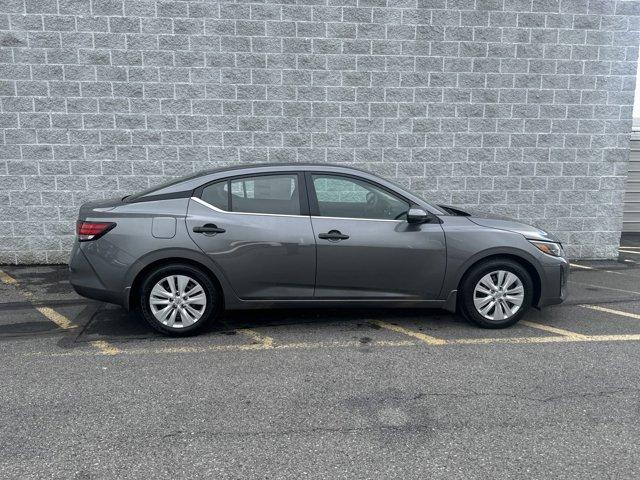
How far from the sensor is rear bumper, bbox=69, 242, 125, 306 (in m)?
4.69

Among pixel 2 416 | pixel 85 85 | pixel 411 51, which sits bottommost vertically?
pixel 2 416

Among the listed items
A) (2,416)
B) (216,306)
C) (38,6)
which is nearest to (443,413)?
(216,306)

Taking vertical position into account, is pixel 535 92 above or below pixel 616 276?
above

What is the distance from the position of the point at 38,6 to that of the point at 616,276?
8.87 m

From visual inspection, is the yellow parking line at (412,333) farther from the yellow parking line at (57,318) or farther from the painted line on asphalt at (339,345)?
the yellow parking line at (57,318)

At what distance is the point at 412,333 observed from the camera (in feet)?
16.3

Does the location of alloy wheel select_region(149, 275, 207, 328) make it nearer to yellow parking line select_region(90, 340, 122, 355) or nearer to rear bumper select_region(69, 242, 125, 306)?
rear bumper select_region(69, 242, 125, 306)

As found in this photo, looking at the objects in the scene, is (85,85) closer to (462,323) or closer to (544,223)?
(462,323)

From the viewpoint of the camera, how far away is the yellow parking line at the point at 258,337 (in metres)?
4.68

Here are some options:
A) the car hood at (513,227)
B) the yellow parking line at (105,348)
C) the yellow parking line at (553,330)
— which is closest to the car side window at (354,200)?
the car hood at (513,227)

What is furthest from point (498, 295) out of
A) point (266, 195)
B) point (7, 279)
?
point (7, 279)

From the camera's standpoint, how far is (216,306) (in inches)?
190

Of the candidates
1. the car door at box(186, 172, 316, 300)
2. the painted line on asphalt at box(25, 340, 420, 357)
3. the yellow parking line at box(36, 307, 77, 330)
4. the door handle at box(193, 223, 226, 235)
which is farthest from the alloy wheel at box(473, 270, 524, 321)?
the yellow parking line at box(36, 307, 77, 330)

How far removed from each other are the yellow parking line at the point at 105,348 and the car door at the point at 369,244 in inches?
70.6
